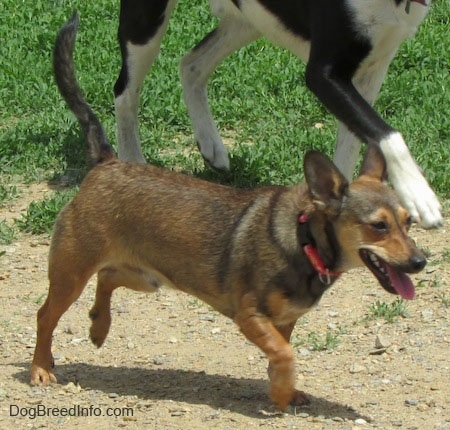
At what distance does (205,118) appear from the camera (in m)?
8.18

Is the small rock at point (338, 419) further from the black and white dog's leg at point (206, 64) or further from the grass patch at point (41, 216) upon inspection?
the black and white dog's leg at point (206, 64)

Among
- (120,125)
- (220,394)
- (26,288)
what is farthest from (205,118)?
(220,394)

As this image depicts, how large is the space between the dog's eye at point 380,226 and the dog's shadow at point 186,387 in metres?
0.77

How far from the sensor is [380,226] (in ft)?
15.5

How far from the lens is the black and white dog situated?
21.0 feet

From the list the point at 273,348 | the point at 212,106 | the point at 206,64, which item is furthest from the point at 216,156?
the point at 273,348

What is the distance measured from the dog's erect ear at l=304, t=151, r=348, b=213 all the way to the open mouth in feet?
0.70

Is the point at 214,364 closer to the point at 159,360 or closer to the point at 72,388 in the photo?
the point at 159,360

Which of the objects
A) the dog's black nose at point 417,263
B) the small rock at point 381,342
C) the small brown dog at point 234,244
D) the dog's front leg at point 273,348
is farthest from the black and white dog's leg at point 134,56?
the dog's black nose at point 417,263

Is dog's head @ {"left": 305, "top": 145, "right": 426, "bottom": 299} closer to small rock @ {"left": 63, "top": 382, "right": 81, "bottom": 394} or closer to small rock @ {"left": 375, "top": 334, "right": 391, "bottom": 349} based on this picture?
small rock @ {"left": 375, "top": 334, "right": 391, "bottom": 349}

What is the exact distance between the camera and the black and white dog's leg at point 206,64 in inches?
321

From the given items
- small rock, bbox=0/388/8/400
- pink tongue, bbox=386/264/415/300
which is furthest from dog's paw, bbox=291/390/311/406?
small rock, bbox=0/388/8/400

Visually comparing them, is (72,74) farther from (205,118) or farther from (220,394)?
(205,118)

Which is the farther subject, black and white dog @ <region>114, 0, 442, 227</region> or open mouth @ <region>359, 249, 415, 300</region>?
black and white dog @ <region>114, 0, 442, 227</region>
